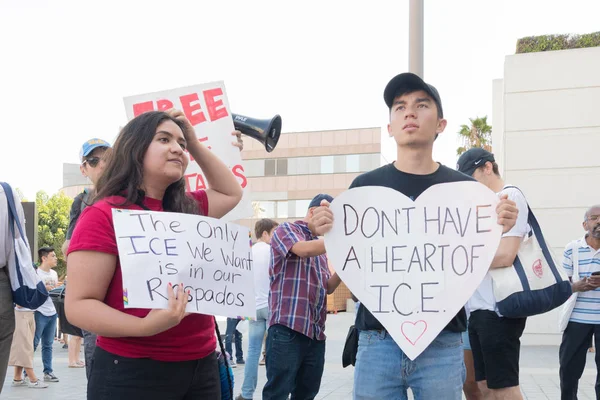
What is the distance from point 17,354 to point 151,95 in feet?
18.1

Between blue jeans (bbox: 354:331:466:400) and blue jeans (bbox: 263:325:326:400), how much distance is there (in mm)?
2063

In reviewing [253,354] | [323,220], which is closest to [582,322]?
[253,354]

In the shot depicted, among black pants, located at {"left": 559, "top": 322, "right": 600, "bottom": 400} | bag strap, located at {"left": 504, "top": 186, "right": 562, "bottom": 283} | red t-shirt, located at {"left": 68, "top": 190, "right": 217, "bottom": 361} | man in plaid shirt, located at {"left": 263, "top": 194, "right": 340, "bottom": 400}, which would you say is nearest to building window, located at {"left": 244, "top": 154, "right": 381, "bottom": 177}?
black pants, located at {"left": 559, "top": 322, "right": 600, "bottom": 400}

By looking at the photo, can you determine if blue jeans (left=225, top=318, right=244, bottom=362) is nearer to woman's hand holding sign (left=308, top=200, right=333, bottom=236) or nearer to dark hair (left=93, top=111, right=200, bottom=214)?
woman's hand holding sign (left=308, top=200, right=333, bottom=236)

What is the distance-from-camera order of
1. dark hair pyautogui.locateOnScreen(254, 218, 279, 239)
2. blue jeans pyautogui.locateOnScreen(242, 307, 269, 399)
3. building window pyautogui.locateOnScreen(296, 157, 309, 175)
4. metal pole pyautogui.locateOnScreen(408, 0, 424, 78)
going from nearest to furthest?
metal pole pyautogui.locateOnScreen(408, 0, 424, 78) < blue jeans pyautogui.locateOnScreen(242, 307, 269, 399) < dark hair pyautogui.locateOnScreen(254, 218, 279, 239) < building window pyautogui.locateOnScreen(296, 157, 309, 175)

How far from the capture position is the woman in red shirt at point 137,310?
91.7 inches

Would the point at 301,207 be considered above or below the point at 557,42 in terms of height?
below

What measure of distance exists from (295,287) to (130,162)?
2606 millimetres

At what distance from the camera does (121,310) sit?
2.42 meters

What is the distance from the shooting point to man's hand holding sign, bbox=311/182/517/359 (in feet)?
9.10

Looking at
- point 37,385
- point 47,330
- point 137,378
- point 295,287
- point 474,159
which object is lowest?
point 37,385

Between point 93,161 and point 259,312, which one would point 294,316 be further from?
point 259,312

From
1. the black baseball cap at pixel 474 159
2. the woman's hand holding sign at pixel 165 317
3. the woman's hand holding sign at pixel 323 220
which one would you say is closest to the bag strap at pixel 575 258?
the black baseball cap at pixel 474 159

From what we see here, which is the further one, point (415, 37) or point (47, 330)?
point (47, 330)
